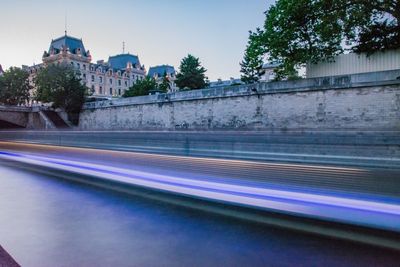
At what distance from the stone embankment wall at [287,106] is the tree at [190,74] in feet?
49.6

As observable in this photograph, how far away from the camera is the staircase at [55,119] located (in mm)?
42062

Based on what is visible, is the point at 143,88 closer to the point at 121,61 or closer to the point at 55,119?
the point at 55,119

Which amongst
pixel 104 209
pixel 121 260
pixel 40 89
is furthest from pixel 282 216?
pixel 40 89

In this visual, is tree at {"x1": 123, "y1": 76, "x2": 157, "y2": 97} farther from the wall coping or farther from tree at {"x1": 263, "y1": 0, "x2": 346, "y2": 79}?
tree at {"x1": 263, "y1": 0, "x2": 346, "y2": 79}

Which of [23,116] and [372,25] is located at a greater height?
[372,25]

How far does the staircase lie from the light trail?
36.0 metres

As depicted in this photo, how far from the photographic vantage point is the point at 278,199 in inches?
201

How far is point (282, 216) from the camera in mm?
5164

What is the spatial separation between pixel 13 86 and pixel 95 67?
2374cm

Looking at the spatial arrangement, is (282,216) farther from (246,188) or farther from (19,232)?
(19,232)

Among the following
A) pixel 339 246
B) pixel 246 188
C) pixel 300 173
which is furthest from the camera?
pixel 246 188

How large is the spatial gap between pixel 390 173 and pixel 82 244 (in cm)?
386

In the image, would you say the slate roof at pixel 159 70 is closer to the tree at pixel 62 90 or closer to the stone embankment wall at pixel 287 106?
the tree at pixel 62 90

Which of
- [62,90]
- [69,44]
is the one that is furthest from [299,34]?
[69,44]
